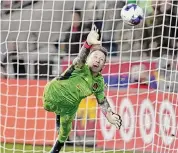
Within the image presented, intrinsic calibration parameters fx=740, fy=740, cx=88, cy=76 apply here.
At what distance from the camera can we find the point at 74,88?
4859 mm

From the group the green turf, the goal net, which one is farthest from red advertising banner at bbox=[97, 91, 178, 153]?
the green turf

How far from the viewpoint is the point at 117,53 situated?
19.2 feet

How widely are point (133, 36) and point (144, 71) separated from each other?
32cm

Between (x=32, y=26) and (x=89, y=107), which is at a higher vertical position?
(x=32, y=26)

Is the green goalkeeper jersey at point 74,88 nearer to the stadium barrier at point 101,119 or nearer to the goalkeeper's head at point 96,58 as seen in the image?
the goalkeeper's head at point 96,58

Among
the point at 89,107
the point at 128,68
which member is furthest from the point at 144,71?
the point at 89,107

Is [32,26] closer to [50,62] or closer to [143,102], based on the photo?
[50,62]

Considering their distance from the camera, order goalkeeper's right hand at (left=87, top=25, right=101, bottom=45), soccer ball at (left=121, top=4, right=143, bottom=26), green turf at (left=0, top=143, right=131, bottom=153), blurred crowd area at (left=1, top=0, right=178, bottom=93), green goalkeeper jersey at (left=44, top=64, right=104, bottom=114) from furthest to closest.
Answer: green turf at (left=0, top=143, right=131, bottom=153)
blurred crowd area at (left=1, top=0, right=178, bottom=93)
soccer ball at (left=121, top=4, right=143, bottom=26)
green goalkeeper jersey at (left=44, top=64, right=104, bottom=114)
goalkeeper's right hand at (left=87, top=25, right=101, bottom=45)

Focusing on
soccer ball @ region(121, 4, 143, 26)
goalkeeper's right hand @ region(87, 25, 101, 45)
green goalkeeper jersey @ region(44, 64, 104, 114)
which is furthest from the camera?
soccer ball @ region(121, 4, 143, 26)

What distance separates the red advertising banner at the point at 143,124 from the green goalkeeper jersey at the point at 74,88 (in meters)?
0.91

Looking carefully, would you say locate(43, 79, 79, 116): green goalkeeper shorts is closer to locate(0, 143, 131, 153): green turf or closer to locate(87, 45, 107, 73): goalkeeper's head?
locate(87, 45, 107, 73): goalkeeper's head

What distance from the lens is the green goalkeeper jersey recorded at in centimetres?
482

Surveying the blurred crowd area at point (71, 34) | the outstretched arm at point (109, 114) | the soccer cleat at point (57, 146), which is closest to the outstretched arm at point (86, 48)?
the outstretched arm at point (109, 114)

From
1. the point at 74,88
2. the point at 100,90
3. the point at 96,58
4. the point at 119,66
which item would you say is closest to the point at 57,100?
the point at 74,88
